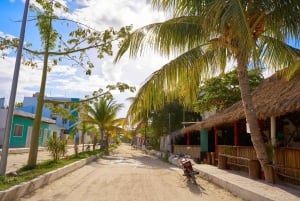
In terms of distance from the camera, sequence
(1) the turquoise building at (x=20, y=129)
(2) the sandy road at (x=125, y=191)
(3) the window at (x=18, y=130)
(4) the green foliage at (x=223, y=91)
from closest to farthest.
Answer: (2) the sandy road at (x=125, y=191) < (4) the green foliage at (x=223, y=91) < (1) the turquoise building at (x=20, y=129) < (3) the window at (x=18, y=130)

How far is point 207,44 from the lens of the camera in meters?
9.77

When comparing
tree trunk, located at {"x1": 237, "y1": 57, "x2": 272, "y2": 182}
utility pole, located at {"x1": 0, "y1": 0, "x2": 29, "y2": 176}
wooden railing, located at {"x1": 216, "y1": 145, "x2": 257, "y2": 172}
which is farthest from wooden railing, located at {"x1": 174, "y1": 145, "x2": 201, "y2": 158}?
utility pole, located at {"x1": 0, "y1": 0, "x2": 29, "y2": 176}

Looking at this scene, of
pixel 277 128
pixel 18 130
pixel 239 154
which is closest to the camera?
pixel 239 154

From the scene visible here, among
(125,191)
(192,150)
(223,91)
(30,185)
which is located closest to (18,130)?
(192,150)

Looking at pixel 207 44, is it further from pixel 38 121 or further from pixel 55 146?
pixel 55 146

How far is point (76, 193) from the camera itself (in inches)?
337

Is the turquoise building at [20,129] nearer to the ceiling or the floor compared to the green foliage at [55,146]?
nearer to the ceiling

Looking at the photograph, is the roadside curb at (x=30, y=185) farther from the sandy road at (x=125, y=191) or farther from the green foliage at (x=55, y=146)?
the green foliage at (x=55, y=146)

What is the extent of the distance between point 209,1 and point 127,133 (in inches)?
1038

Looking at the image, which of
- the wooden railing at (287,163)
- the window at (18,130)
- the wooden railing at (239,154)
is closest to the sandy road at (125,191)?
the wooden railing at (287,163)

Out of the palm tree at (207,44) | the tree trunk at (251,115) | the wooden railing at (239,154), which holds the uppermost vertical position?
the palm tree at (207,44)

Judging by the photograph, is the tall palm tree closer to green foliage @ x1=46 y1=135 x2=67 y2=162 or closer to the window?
the window

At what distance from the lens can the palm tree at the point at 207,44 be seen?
26.4ft

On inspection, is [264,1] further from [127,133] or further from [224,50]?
[127,133]
